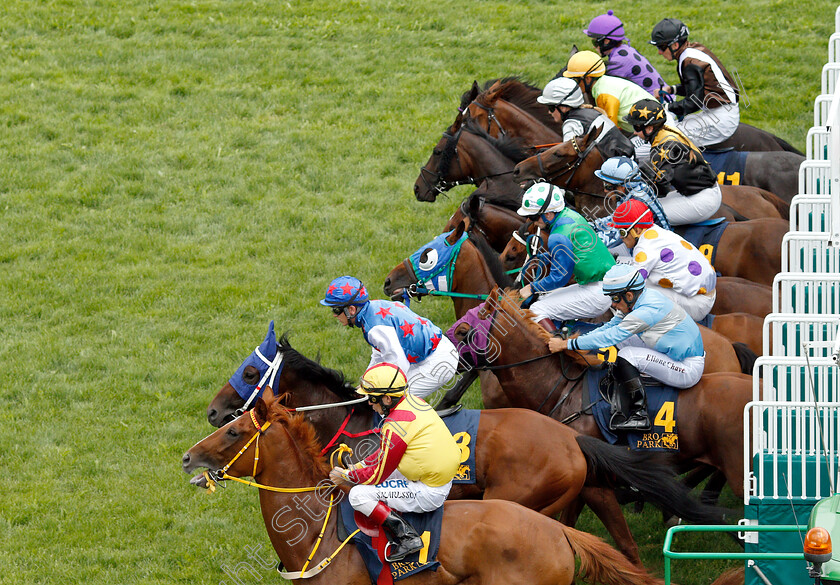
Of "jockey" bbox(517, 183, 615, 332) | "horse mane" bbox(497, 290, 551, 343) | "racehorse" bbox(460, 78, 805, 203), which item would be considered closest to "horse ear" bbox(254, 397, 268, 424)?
"horse mane" bbox(497, 290, 551, 343)

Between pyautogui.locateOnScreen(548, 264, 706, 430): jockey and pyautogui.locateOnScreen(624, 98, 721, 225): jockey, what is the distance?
2207 mm

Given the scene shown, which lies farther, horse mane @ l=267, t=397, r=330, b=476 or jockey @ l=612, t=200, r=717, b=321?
jockey @ l=612, t=200, r=717, b=321

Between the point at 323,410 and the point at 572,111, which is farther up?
the point at 572,111

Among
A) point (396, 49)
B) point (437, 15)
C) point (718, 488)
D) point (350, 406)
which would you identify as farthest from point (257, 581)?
point (437, 15)

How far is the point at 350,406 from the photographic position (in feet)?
23.8

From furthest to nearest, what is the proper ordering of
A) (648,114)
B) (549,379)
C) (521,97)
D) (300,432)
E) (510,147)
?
(521,97), (510,147), (648,114), (549,379), (300,432)

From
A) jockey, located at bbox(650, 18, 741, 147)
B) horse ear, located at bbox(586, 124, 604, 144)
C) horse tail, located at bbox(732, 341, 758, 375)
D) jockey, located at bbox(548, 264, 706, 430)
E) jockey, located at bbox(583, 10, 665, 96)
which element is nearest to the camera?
jockey, located at bbox(548, 264, 706, 430)

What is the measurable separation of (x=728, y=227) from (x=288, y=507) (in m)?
5.37

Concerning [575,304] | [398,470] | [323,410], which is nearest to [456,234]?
[575,304]

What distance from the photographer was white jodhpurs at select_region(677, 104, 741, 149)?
10961mm

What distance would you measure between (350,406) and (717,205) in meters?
4.17

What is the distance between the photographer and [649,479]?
652 cm

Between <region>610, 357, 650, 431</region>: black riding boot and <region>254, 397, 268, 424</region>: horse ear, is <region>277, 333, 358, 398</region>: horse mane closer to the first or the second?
<region>254, 397, 268, 424</region>: horse ear

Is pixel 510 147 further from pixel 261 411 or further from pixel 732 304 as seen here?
pixel 261 411
